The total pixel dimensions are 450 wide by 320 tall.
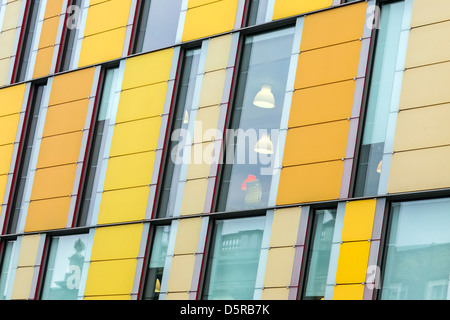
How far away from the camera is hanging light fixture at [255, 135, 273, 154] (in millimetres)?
20109

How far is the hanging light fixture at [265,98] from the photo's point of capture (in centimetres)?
2061

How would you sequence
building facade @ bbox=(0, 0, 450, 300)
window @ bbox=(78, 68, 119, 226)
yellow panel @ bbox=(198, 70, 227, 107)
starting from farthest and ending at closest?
window @ bbox=(78, 68, 119, 226) < yellow panel @ bbox=(198, 70, 227, 107) < building facade @ bbox=(0, 0, 450, 300)

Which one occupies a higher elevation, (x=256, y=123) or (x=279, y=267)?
(x=256, y=123)

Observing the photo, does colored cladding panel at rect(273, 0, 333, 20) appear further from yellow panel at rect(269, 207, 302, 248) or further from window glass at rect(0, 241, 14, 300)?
window glass at rect(0, 241, 14, 300)

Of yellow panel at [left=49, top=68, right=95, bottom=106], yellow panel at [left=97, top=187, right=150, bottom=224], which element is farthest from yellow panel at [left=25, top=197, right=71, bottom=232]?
yellow panel at [left=49, top=68, right=95, bottom=106]

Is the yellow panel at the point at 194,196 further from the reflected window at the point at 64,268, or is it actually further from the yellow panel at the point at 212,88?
the reflected window at the point at 64,268

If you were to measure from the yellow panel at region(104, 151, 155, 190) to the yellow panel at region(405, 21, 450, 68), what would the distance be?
271 inches

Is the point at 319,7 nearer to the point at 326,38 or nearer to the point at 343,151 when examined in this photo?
the point at 326,38

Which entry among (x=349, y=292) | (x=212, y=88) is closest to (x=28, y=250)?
(x=212, y=88)

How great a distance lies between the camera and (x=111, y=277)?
21844 mm

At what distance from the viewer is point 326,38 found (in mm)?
19781

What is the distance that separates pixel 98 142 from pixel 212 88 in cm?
386

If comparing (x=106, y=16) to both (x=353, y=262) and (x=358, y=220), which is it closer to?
(x=358, y=220)

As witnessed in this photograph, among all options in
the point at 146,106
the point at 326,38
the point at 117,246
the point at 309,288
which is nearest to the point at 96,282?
the point at 117,246
